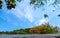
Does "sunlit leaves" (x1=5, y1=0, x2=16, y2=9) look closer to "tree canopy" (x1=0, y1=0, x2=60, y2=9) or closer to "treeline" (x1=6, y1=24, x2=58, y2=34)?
"tree canopy" (x1=0, y1=0, x2=60, y2=9)

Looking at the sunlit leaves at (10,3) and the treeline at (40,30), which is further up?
the sunlit leaves at (10,3)

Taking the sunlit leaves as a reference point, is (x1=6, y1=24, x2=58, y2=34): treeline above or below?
below

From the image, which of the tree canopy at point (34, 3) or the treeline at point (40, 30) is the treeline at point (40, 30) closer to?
the treeline at point (40, 30)

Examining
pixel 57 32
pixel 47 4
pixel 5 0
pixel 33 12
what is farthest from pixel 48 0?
pixel 5 0

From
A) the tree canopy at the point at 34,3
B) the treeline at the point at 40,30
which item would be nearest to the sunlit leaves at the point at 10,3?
the tree canopy at the point at 34,3

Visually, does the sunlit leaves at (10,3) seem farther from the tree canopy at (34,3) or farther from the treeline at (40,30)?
the treeline at (40,30)

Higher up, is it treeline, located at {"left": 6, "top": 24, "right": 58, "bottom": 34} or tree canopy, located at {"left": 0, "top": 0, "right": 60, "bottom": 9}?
tree canopy, located at {"left": 0, "top": 0, "right": 60, "bottom": 9}

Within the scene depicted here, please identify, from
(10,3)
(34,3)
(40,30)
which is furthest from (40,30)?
(10,3)

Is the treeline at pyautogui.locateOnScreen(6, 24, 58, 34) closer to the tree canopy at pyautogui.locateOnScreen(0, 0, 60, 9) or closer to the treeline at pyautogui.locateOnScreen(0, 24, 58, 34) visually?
the treeline at pyautogui.locateOnScreen(0, 24, 58, 34)

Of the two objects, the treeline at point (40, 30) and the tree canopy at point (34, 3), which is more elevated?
the tree canopy at point (34, 3)

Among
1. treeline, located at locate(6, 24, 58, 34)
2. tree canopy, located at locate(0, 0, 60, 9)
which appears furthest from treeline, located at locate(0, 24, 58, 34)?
tree canopy, located at locate(0, 0, 60, 9)

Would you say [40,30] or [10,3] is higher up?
[10,3]

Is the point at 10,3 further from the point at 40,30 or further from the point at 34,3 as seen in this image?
the point at 40,30

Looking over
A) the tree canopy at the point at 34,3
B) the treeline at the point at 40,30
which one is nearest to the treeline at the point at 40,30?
the treeline at the point at 40,30
